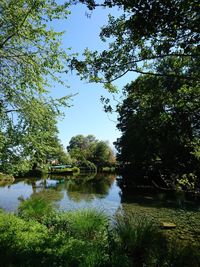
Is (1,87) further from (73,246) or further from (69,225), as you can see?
(73,246)

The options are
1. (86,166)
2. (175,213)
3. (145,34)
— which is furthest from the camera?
(86,166)

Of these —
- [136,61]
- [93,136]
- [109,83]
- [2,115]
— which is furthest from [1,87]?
[93,136]

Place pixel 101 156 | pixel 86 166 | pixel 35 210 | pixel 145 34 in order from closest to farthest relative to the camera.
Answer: pixel 145 34
pixel 35 210
pixel 86 166
pixel 101 156

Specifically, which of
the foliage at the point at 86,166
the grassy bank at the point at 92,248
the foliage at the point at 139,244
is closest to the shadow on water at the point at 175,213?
the grassy bank at the point at 92,248

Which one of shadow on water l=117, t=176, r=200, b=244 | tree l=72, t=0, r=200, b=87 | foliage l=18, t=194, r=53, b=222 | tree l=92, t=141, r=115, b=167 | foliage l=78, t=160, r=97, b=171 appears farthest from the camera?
tree l=92, t=141, r=115, b=167

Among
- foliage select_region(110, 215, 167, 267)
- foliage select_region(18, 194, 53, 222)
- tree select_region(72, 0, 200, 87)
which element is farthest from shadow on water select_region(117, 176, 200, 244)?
tree select_region(72, 0, 200, 87)

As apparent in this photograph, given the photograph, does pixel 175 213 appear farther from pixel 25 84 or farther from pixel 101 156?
pixel 101 156

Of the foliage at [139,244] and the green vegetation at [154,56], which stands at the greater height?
the green vegetation at [154,56]

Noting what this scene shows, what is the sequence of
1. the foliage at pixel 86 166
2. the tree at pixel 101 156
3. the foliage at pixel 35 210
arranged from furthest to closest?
the tree at pixel 101 156 → the foliage at pixel 86 166 → the foliage at pixel 35 210

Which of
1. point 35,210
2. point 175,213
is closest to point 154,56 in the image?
point 35,210

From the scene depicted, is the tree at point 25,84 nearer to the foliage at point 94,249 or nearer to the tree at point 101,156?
the foliage at point 94,249

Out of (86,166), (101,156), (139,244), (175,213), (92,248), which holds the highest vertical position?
(101,156)

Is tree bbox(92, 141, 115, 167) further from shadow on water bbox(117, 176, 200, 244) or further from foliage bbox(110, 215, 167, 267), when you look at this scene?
foliage bbox(110, 215, 167, 267)

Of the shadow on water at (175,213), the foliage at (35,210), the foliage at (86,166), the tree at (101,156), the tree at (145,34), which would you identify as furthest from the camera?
the tree at (101,156)
